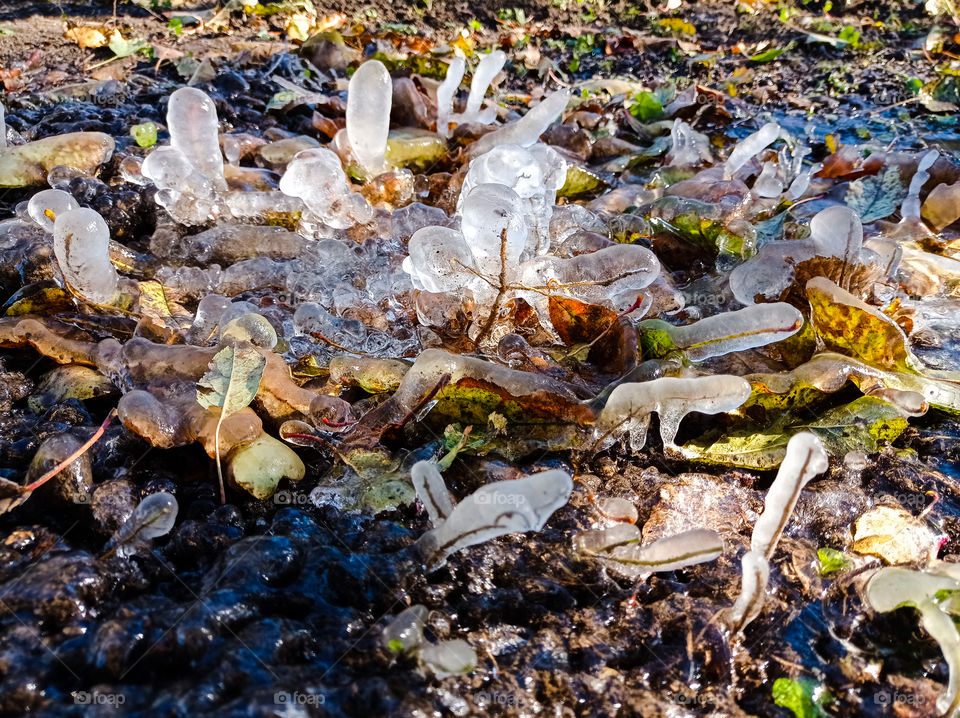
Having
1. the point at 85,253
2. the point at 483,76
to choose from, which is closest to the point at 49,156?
the point at 85,253

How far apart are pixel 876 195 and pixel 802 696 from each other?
2.06 m

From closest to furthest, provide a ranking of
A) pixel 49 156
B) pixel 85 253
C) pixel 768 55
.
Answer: pixel 85 253 < pixel 49 156 < pixel 768 55

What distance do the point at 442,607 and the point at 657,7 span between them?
6.59 meters

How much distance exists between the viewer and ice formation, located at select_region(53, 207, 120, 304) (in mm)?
1519

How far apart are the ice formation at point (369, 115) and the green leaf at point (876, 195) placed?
1.64 metres

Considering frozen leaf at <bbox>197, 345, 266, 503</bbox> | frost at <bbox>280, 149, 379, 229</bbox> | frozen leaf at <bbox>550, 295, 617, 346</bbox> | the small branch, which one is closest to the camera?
the small branch

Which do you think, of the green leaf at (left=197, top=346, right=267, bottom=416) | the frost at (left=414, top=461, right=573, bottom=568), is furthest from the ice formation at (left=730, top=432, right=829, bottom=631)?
the green leaf at (left=197, top=346, right=267, bottom=416)

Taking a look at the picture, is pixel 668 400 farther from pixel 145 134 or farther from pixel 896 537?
pixel 145 134

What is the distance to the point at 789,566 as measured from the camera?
1.16 meters

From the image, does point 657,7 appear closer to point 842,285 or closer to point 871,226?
point 871,226

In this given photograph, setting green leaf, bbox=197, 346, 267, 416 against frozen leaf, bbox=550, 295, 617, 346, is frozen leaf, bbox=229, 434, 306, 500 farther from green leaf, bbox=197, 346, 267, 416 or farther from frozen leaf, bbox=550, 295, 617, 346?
frozen leaf, bbox=550, 295, 617, 346

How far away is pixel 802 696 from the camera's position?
3.22ft

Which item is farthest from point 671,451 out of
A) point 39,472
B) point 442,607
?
point 39,472

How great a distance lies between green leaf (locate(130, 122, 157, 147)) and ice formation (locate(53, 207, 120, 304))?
1.26 m
